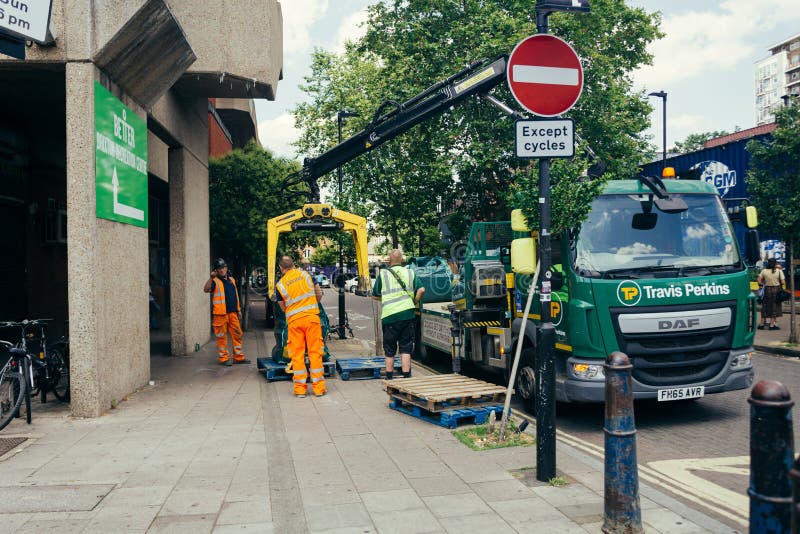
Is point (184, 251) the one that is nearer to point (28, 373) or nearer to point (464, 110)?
point (28, 373)

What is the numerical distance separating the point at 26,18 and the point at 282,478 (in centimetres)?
526

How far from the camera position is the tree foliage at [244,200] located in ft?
63.4

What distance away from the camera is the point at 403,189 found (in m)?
21.0

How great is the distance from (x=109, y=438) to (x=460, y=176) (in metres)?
14.7

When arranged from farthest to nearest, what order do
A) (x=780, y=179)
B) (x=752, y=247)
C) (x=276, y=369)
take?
(x=780, y=179), (x=276, y=369), (x=752, y=247)

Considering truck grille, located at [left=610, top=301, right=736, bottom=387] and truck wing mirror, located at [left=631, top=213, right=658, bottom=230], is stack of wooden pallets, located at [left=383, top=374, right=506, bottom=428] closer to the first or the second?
truck grille, located at [left=610, top=301, right=736, bottom=387]

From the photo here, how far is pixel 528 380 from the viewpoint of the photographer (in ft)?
27.0

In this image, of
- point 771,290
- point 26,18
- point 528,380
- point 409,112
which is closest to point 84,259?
point 26,18

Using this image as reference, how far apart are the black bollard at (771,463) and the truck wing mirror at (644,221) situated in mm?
4566

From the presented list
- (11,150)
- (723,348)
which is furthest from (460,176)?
(723,348)

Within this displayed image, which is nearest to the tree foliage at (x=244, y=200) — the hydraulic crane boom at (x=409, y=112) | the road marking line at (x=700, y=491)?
the hydraulic crane boom at (x=409, y=112)

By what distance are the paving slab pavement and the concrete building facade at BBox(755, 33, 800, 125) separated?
113 meters

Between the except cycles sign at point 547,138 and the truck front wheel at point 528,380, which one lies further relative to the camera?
the truck front wheel at point 528,380

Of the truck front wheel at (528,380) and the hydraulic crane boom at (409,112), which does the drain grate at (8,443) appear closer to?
the truck front wheel at (528,380)
